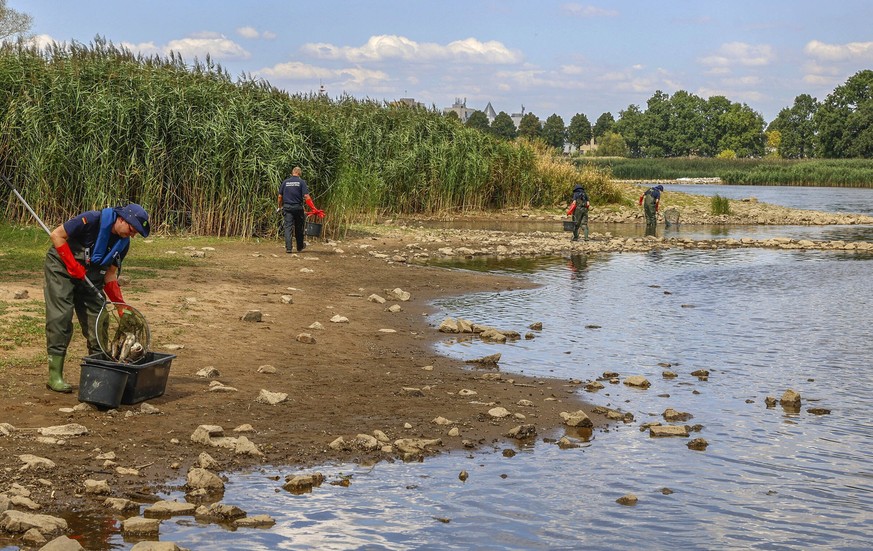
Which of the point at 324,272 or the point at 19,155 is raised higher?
the point at 19,155

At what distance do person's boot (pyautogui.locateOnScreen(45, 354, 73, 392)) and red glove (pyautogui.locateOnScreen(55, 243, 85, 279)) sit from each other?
91 cm

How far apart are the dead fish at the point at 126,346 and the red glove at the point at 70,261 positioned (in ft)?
2.45

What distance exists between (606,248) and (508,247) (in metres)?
3.34

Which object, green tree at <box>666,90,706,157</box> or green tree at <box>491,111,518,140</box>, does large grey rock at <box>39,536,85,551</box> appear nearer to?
green tree at <box>491,111,518,140</box>

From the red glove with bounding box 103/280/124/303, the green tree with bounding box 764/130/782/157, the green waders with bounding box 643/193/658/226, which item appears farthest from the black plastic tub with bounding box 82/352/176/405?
the green tree with bounding box 764/130/782/157

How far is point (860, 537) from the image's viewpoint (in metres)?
7.27

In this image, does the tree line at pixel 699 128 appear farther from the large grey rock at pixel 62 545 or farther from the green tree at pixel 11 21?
the large grey rock at pixel 62 545

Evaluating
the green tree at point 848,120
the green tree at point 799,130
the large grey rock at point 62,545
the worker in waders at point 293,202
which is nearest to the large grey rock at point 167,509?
the large grey rock at point 62,545

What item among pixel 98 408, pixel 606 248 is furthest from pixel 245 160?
pixel 98 408

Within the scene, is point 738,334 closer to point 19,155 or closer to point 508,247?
point 508,247

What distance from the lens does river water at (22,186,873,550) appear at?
714cm

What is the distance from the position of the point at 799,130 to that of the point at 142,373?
551 feet

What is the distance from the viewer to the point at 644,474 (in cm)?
852

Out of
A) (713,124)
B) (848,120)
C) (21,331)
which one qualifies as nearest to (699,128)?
(713,124)
